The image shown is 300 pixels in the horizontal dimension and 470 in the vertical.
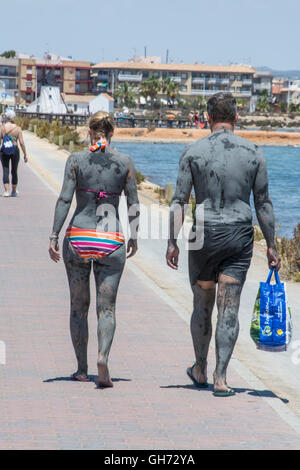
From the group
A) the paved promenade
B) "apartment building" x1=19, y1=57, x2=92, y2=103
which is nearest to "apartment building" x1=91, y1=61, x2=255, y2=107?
"apartment building" x1=19, y1=57, x2=92, y2=103

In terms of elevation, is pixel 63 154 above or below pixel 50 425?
below

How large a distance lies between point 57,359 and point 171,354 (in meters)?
0.96

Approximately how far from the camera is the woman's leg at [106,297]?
6.04 meters

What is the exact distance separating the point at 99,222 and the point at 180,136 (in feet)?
386

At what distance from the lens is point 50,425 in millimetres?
5340

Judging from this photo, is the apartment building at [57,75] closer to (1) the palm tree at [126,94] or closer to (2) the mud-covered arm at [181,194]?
(1) the palm tree at [126,94]

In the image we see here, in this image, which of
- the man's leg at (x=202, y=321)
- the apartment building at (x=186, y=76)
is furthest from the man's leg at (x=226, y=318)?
the apartment building at (x=186, y=76)

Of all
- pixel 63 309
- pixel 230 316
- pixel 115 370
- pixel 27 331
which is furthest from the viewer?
pixel 63 309

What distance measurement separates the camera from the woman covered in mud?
6016mm

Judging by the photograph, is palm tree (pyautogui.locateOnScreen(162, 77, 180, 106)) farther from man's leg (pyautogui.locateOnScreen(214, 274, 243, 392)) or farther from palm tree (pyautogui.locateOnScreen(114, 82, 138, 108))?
man's leg (pyautogui.locateOnScreen(214, 274, 243, 392))

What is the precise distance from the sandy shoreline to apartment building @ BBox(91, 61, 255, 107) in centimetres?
4477

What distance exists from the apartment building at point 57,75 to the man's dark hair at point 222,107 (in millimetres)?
152333
